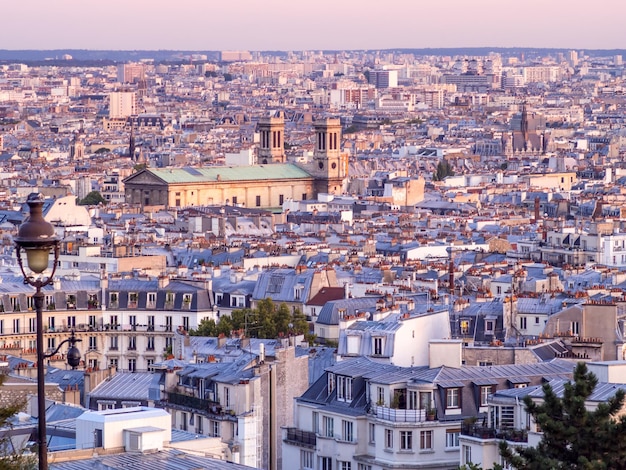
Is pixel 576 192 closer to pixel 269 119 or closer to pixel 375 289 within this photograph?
pixel 269 119

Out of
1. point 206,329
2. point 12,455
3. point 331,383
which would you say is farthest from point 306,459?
point 206,329

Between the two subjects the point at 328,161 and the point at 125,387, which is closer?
the point at 125,387

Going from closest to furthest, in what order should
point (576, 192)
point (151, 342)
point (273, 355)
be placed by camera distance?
point (273, 355), point (151, 342), point (576, 192)

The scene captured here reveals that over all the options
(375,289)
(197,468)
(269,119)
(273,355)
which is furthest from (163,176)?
(197,468)

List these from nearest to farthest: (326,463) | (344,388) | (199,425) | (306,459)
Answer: (326,463)
(344,388)
(306,459)
(199,425)

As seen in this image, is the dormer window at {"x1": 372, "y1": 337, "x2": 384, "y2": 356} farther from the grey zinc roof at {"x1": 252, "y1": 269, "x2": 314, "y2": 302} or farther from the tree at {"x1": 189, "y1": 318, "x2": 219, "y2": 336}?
the grey zinc roof at {"x1": 252, "y1": 269, "x2": 314, "y2": 302}

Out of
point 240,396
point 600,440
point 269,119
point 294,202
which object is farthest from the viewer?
point 269,119

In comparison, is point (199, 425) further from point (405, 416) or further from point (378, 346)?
point (405, 416)

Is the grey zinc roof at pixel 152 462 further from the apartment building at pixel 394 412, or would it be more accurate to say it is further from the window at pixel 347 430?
the window at pixel 347 430
